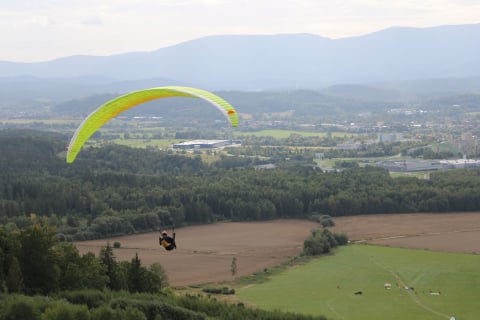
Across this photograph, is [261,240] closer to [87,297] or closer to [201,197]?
[201,197]

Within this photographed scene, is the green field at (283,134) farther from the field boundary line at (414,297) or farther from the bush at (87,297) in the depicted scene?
the bush at (87,297)

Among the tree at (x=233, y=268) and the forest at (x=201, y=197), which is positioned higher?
the forest at (x=201, y=197)

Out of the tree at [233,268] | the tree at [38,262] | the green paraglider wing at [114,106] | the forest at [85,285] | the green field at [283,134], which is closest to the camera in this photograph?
the green paraglider wing at [114,106]

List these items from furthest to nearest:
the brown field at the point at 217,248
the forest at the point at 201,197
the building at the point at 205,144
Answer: the building at the point at 205,144
the forest at the point at 201,197
the brown field at the point at 217,248

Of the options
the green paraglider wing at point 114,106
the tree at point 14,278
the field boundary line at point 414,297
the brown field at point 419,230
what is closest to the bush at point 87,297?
the tree at point 14,278

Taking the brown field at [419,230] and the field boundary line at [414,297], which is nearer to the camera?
the field boundary line at [414,297]

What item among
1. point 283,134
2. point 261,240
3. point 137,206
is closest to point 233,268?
point 261,240

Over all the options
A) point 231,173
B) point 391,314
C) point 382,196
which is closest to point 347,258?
point 391,314

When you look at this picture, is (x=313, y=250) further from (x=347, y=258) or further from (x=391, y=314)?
(x=391, y=314)
